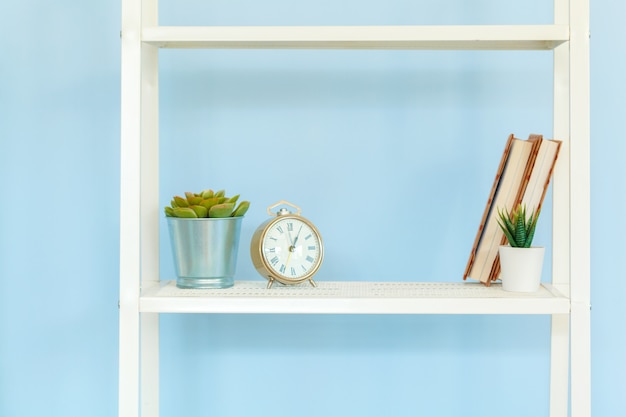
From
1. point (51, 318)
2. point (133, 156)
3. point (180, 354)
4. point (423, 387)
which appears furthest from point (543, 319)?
point (51, 318)

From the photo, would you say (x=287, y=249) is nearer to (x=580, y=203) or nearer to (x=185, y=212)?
(x=185, y=212)

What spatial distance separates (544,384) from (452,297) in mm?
442

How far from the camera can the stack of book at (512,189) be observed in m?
1.15

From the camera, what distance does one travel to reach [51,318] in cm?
147

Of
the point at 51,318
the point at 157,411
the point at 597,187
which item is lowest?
the point at 157,411

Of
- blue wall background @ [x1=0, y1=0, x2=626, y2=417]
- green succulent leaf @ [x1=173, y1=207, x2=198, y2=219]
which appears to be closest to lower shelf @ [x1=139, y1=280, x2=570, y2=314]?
green succulent leaf @ [x1=173, y1=207, x2=198, y2=219]

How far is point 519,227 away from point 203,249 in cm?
48

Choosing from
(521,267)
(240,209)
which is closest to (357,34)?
(240,209)

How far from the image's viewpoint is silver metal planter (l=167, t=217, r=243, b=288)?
117 cm

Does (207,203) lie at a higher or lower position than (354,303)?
higher

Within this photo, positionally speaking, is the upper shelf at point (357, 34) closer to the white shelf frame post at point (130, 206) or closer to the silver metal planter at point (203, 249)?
the white shelf frame post at point (130, 206)

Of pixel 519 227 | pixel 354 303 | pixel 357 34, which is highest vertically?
pixel 357 34

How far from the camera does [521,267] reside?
3.75ft

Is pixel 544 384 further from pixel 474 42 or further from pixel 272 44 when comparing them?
pixel 272 44
